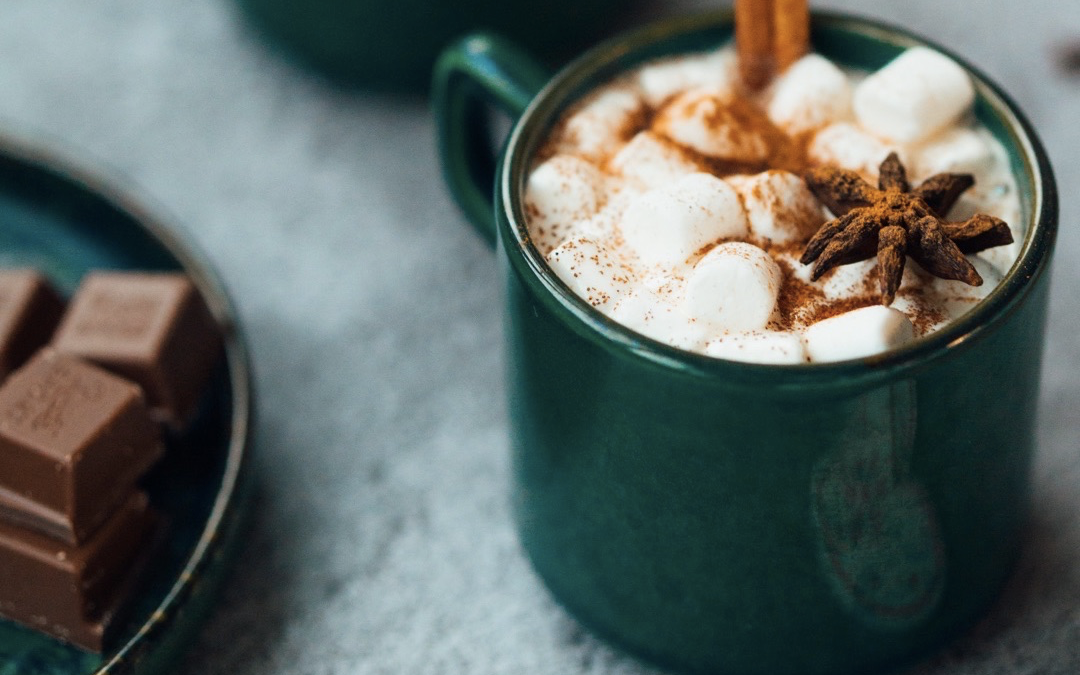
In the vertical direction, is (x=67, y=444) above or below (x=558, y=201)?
below

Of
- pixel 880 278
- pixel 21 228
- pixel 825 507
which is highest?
pixel 880 278

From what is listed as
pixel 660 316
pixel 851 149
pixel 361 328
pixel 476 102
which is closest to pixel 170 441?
pixel 361 328

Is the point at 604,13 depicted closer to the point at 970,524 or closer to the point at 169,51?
the point at 169,51

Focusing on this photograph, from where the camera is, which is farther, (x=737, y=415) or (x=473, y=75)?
(x=473, y=75)

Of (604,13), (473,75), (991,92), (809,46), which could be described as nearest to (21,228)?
(473,75)

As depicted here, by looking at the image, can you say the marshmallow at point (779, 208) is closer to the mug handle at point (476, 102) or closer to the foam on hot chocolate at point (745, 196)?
the foam on hot chocolate at point (745, 196)

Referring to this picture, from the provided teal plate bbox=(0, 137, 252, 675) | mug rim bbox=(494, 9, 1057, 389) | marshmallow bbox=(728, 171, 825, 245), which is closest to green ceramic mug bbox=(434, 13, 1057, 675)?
mug rim bbox=(494, 9, 1057, 389)

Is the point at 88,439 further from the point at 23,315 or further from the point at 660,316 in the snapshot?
the point at 660,316
